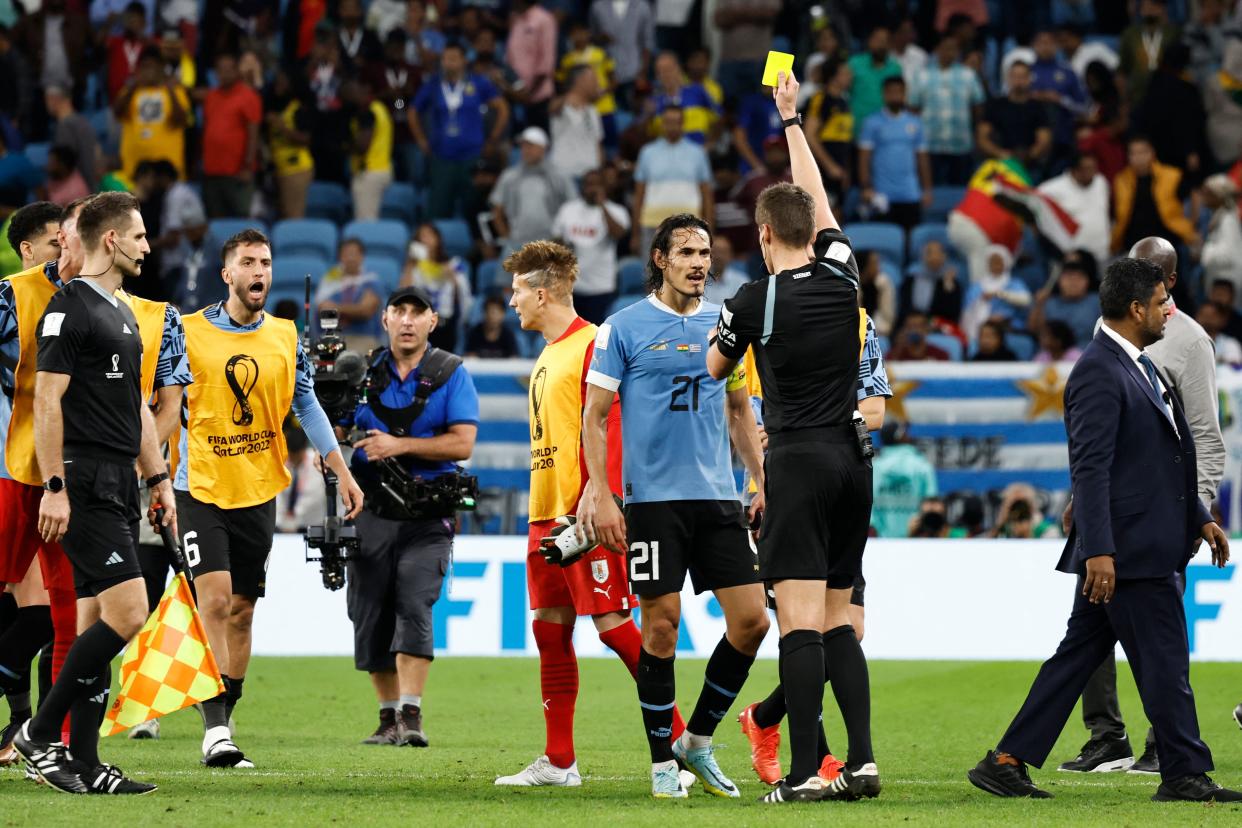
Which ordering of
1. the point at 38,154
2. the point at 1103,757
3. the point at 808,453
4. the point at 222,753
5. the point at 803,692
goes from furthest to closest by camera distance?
the point at 38,154
the point at 1103,757
the point at 222,753
the point at 808,453
the point at 803,692

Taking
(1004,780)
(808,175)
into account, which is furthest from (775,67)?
(1004,780)

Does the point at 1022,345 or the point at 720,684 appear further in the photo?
the point at 1022,345

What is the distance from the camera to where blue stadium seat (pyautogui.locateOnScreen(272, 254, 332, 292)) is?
19.9 meters

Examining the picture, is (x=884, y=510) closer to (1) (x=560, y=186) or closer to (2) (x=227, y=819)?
(1) (x=560, y=186)

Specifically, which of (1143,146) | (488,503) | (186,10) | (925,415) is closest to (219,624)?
(488,503)

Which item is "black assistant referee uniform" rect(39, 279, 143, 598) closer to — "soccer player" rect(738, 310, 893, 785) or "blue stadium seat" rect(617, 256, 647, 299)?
"soccer player" rect(738, 310, 893, 785)

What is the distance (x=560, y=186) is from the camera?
67.9ft

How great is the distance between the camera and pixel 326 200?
2225cm

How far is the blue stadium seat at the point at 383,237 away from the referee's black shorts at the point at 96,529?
503 inches

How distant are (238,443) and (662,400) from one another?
2.82 metres

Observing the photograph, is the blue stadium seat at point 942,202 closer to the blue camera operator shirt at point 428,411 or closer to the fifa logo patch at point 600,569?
the blue camera operator shirt at point 428,411

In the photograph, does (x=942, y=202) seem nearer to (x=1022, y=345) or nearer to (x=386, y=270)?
(x=1022, y=345)

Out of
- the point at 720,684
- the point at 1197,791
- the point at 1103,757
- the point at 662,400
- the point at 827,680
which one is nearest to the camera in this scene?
the point at 1197,791

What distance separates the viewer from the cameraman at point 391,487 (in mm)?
10773
